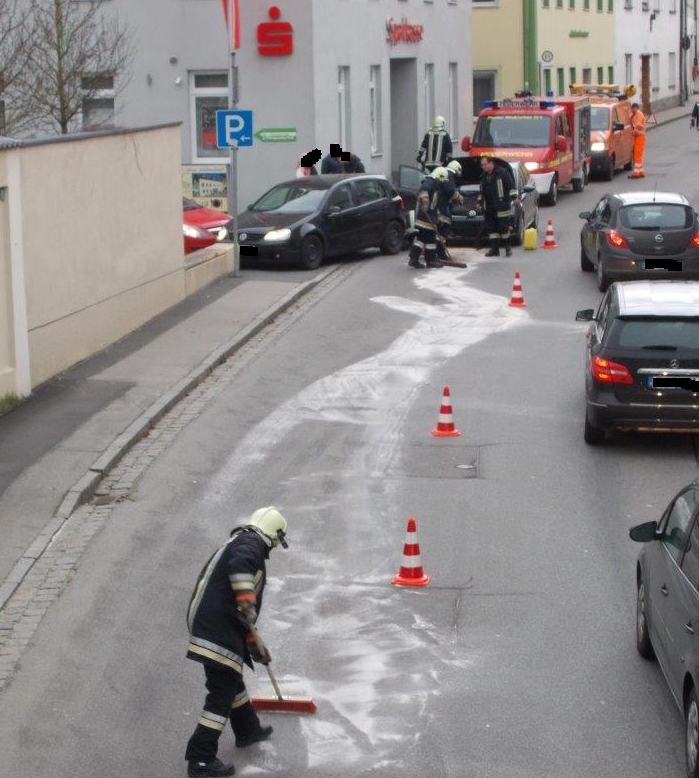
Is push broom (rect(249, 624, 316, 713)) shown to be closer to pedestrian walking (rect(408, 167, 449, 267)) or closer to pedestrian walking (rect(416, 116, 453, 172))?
pedestrian walking (rect(408, 167, 449, 267))

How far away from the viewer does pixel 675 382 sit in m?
14.8

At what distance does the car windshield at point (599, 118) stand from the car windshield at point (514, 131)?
8029 millimetres

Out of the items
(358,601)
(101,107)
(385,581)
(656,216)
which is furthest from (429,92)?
(358,601)

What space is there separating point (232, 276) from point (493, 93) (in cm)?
3204

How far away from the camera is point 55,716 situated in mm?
8914

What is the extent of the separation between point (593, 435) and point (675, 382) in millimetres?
989

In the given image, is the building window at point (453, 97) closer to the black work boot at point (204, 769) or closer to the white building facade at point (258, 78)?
the white building facade at point (258, 78)

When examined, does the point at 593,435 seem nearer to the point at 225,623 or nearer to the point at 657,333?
the point at 657,333

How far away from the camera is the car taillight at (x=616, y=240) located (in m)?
23.5

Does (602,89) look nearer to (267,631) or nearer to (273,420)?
(273,420)

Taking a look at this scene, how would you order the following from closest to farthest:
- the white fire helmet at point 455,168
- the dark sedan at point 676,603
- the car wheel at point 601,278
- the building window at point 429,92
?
the dark sedan at point 676,603 → the car wheel at point 601,278 → the white fire helmet at point 455,168 → the building window at point 429,92

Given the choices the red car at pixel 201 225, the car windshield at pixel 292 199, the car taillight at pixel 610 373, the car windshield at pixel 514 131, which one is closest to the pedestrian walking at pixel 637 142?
the car windshield at pixel 514 131

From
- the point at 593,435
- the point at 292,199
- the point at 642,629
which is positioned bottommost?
the point at 642,629

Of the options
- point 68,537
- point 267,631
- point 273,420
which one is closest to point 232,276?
point 273,420
